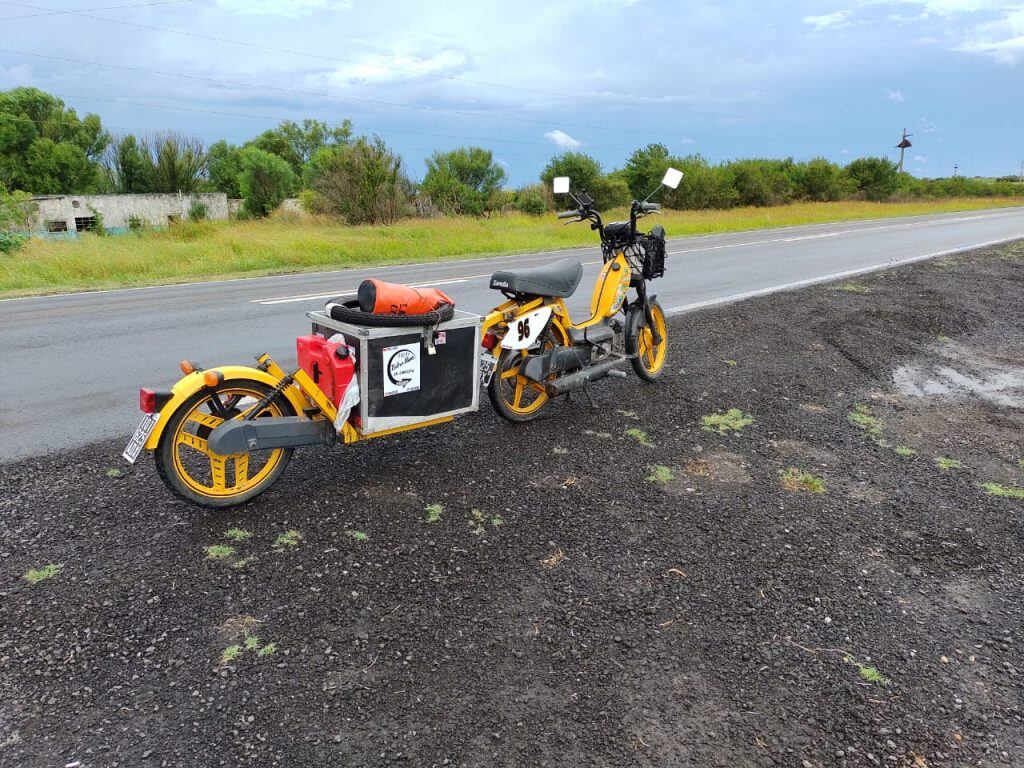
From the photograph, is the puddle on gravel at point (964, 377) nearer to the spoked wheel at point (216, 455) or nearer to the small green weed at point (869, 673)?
the small green weed at point (869, 673)

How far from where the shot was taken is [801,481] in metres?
4.32

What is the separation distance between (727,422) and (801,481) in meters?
1.02

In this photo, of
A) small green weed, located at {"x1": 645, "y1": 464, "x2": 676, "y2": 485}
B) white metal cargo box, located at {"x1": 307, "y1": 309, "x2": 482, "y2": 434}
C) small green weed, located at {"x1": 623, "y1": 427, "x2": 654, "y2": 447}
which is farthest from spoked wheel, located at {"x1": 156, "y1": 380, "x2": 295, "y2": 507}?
small green weed, located at {"x1": 623, "y1": 427, "x2": 654, "y2": 447}

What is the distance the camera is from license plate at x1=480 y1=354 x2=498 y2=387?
15.7ft

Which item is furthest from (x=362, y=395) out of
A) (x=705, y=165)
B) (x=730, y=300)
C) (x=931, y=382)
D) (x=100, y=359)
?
(x=705, y=165)

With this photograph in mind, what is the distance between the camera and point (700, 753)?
2342mm

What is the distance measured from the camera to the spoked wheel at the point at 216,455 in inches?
142

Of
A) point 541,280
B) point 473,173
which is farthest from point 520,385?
point 473,173

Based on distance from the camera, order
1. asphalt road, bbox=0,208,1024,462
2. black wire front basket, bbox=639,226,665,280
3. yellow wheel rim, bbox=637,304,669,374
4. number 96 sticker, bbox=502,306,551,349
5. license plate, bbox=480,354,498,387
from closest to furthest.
→ 1. license plate, bbox=480,354,498,387
2. number 96 sticker, bbox=502,306,551,349
3. asphalt road, bbox=0,208,1024,462
4. black wire front basket, bbox=639,226,665,280
5. yellow wheel rim, bbox=637,304,669,374

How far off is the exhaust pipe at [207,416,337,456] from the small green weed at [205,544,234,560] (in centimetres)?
46

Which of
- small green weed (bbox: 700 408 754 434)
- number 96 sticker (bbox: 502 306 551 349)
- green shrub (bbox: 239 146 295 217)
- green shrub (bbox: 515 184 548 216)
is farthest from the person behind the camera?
green shrub (bbox: 239 146 295 217)

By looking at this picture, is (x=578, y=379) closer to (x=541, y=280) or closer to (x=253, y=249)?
(x=541, y=280)

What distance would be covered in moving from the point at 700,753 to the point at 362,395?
243 cm

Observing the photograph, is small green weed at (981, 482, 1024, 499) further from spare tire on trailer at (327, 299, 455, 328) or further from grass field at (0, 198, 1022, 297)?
grass field at (0, 198, 1022, 297)
